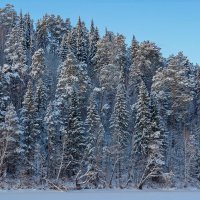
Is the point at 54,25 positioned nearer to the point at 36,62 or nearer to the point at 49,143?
the point at 36,62

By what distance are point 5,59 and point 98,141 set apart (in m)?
37.4

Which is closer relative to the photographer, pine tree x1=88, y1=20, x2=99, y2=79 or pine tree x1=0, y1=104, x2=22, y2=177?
pine tree x1=0, y1=104, x2=22, y2=177

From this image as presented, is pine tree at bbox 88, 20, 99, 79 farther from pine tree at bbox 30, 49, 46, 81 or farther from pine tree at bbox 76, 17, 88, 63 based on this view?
pine tree at bbox 30, 49, 46, 81

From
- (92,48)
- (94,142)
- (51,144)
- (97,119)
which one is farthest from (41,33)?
(94,142)

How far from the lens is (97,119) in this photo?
51.1 meters

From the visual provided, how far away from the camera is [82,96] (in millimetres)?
61688

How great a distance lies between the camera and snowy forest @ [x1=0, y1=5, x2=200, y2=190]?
45719mm

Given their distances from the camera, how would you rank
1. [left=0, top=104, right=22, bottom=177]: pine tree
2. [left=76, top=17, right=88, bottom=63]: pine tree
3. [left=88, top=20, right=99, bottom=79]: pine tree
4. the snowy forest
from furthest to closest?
[left=76, top=17, right=88, bottom=63]: pine tree, [left=88, top=20, right=99, bottom=79]: pine tree, the snowy forest, [left=0, top=104, right=22, bottom=177]: pine tree

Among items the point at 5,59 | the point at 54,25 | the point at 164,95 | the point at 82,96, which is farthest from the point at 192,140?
the point at 54,25

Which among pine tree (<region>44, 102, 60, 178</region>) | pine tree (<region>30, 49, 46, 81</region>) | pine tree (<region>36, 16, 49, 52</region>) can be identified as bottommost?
pine tree (<region>44, 102, 60, 178</region>)

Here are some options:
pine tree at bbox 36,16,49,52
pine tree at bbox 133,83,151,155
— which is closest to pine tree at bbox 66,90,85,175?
pine tree at bbox 133,83,151,155

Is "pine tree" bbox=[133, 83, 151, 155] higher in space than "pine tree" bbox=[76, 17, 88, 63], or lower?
lower

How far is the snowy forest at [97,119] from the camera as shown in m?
45.7

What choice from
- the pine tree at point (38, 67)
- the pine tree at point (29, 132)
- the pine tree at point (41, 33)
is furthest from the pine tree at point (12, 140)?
the pine tree at point (41, 33)
